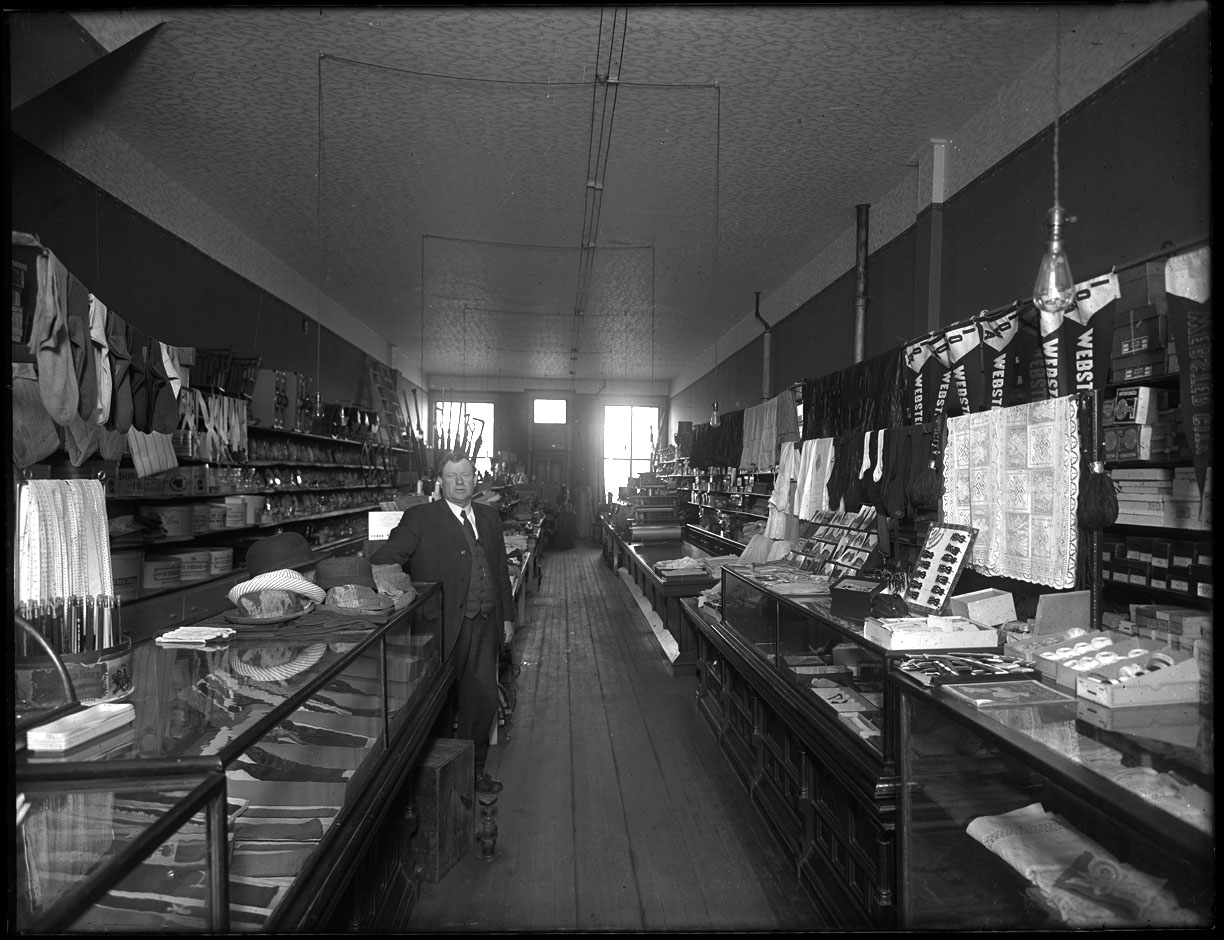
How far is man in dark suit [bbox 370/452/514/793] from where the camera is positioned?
11.8ft

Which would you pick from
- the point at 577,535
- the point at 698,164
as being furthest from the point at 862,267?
the point at 577,535

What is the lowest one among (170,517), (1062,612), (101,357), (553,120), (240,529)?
(240,529)

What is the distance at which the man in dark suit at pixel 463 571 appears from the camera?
3592 millimetres

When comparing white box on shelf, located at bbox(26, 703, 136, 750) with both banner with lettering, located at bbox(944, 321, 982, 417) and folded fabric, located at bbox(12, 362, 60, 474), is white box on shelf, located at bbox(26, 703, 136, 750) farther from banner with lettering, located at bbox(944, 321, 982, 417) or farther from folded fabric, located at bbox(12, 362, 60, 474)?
banner with lettering, located at bbox(944, 321, 982, 417)

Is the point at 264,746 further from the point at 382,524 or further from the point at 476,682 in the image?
the point at 382,524

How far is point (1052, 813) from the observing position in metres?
1.59

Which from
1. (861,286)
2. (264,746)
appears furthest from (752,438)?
(264,746)

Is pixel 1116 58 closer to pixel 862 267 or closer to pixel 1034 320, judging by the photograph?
pixel 1034 320

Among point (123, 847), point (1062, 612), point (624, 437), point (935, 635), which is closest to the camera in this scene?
point (123, 847)

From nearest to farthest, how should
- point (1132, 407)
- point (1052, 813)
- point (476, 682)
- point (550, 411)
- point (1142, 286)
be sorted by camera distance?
point (1052, 813), point (1142, 286), point (1132, 407), point (476, 682), point (550, 411)

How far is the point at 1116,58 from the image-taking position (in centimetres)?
341

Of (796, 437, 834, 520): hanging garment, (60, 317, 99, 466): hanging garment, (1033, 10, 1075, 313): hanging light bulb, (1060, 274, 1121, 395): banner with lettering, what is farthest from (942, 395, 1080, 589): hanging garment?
(60, 317, 99, 466): hanging garment

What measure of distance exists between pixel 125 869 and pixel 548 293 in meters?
9.60

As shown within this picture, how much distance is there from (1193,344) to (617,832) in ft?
9.90
